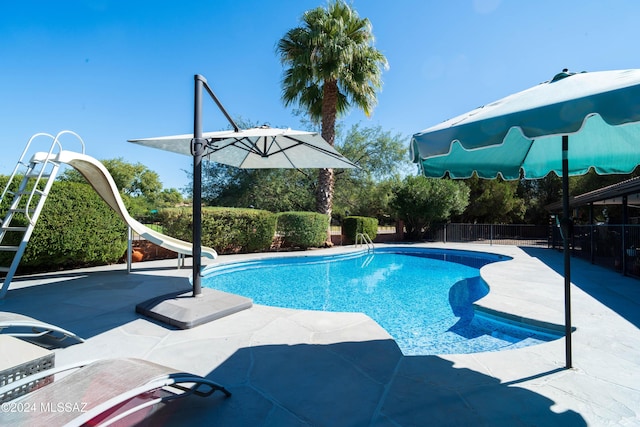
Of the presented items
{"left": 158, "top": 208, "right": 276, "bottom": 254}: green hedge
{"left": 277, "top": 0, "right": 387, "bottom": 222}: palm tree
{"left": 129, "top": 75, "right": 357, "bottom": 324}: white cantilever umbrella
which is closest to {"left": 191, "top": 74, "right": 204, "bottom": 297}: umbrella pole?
{"left": 129, "top": 75, "right": 357, "bottom": 324}: white cantilever umbrella

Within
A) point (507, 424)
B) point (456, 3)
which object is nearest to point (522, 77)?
point (456, 3)

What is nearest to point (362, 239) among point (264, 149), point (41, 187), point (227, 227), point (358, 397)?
point (227, 227)

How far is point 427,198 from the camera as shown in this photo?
1991cm

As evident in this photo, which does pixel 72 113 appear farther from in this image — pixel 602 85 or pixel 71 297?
pixel 602 85

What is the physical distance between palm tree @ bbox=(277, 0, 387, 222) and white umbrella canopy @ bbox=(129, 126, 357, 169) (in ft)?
24.3

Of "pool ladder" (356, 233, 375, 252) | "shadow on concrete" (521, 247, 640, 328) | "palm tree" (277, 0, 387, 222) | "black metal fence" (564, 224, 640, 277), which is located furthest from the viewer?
"pool ladder" (356, 233, 375, 252)

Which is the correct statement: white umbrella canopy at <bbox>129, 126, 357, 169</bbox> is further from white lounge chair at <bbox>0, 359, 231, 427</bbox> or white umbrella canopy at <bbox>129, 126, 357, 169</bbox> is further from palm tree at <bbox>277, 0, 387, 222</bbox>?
palm tree at <bbox>277, 0, 387, 222</bbox>

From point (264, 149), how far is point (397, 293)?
497 cm

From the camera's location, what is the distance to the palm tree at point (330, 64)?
13.1 m

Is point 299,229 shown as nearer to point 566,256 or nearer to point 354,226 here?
point 354,226

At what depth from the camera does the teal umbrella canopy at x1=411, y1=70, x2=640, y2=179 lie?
5.37ft

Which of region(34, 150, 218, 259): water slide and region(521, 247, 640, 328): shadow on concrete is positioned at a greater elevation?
region(34, 150, 218, 259): water slide

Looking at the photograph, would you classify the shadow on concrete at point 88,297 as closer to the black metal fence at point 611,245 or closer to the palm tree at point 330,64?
the palm tree at point 330,64

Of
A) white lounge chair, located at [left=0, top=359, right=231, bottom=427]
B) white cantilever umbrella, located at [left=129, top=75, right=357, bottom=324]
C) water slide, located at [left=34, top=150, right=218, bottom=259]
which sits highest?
white cantilever umbrella, located at [left=129, top=75, right=357, bottom=324]
